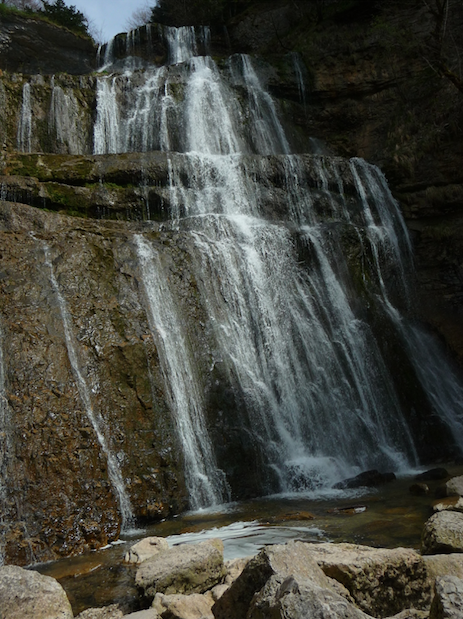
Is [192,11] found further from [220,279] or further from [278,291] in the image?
[220,279]

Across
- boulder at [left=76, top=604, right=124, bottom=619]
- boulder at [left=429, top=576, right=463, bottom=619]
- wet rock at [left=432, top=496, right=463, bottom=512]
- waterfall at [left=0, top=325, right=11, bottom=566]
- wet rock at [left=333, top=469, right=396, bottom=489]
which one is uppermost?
waterfall at [left=0, top=325, right=11, bottom=566]

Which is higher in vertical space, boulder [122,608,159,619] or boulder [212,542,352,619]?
boulder [212,542,352,619]

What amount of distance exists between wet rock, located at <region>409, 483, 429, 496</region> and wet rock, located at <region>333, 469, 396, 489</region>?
88 cm

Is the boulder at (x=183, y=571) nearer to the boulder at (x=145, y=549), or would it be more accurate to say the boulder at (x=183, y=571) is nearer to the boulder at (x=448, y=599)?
the boulder at (x=145, y=549)

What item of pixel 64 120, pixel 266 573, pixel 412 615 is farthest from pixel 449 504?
pixel 64 120

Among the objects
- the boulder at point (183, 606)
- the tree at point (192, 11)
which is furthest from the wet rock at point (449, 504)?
the tree at point (192, 11)

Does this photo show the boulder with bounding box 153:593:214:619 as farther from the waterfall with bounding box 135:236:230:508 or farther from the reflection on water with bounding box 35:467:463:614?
the waterfall with bounding box 135:236:230:508

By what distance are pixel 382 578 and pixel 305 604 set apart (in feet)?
4.40

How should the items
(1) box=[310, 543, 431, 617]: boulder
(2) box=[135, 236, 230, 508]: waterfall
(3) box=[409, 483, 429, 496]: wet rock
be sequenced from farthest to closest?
1. (2) box=[135, 236, 230, 508]: waterfall
2. (3) box=[409, 483, 429, 496]: wet rock
3. (1) box=[310, 543, 431, 617]: boulder

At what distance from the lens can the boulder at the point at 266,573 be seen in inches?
143

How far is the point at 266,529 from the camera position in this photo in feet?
22.1

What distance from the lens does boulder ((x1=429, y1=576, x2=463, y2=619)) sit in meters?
2.81

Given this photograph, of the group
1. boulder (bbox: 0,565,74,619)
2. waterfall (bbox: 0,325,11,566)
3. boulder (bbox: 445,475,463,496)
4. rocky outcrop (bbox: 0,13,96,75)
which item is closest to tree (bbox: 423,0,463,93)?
boulder (bbox: 445,475,463,496)

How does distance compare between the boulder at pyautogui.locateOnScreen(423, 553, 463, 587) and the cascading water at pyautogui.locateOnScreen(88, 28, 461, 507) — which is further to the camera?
the cascading water at pyautogui.locateOnScreen(88, 28, 461, 507)
